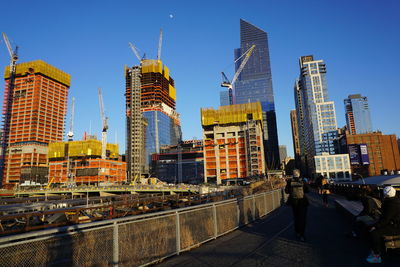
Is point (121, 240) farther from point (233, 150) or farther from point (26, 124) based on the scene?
point (26, 124)

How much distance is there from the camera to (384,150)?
5404 inches

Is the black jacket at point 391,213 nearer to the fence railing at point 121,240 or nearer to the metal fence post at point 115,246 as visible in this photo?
the fence railing at point 121,240

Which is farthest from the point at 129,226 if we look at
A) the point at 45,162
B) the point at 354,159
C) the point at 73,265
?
the point at 45,162

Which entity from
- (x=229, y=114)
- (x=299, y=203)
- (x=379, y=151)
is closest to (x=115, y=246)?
(x=299, y=203)

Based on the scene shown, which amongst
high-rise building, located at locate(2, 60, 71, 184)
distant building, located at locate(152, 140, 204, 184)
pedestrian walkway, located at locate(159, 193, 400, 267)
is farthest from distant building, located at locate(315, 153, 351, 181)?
high-rise building, located at locate(2, 60, 71, 184)

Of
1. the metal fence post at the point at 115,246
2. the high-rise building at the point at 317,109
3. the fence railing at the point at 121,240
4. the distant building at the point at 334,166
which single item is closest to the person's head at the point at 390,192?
the fence railing at the point at 121,240

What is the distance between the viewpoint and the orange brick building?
445 feet

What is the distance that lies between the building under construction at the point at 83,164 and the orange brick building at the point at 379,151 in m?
130

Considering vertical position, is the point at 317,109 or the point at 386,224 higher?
the point at 317,109

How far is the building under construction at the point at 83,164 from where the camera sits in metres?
144

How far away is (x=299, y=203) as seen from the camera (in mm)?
8125

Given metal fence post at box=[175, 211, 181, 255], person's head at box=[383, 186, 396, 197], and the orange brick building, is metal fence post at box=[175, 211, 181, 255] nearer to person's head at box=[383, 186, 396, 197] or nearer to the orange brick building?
person's head at box=[383, 186, 396, 197]

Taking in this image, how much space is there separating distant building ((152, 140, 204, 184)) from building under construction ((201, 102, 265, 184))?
146ft

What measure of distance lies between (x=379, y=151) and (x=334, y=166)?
28276 mm
